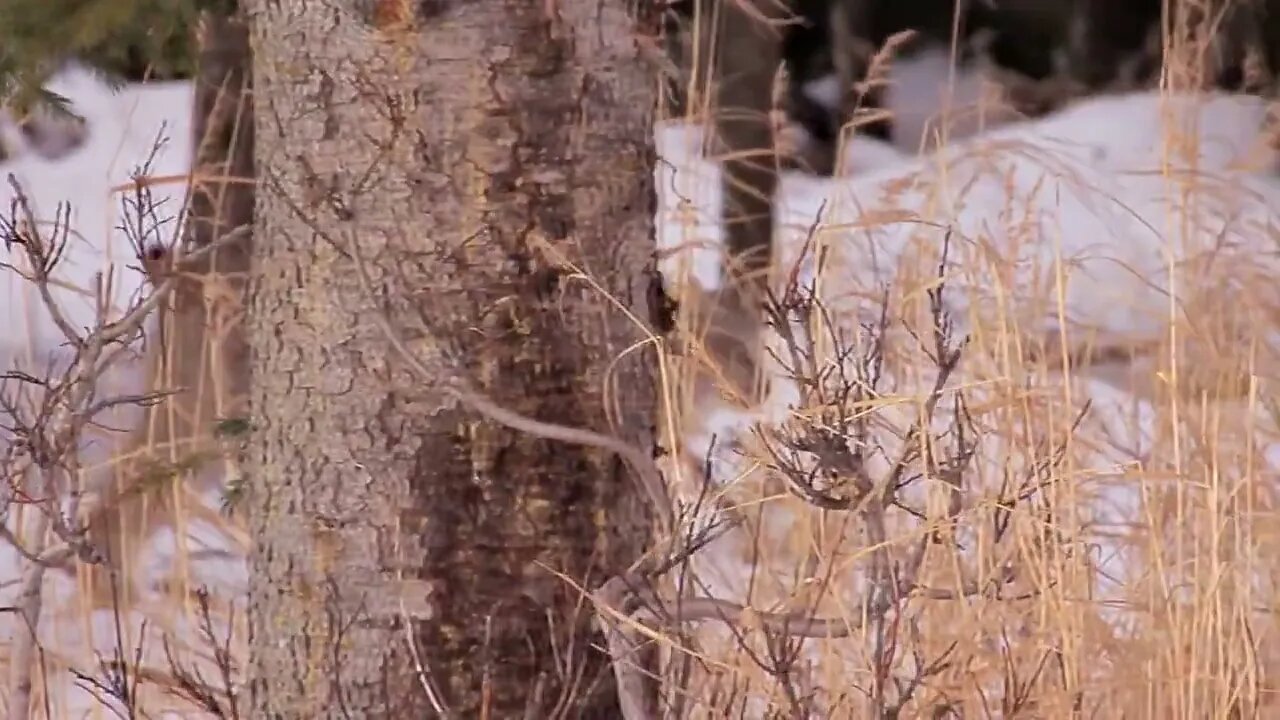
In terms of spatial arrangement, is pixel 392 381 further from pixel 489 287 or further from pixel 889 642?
pixel 889 642

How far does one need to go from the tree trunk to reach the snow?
0.20 metres

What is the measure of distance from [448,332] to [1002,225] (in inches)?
59.1

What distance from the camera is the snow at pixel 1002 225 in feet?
6.46

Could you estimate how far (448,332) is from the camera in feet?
3.84

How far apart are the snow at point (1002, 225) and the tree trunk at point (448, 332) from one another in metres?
0.20

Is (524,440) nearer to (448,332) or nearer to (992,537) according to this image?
(448,332)

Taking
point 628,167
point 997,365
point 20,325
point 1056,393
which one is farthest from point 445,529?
point 20,325

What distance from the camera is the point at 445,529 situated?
3.88ft

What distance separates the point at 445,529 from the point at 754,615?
0.88 feet

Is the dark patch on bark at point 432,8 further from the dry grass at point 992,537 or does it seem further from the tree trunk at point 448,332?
the dry grass at point 992,537

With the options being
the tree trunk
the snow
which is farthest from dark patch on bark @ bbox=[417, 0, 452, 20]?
the snow

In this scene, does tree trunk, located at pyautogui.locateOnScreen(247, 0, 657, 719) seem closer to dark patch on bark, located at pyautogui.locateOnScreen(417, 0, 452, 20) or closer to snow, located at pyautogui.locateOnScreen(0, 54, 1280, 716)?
dark patch on bark, located at pyautogui.locateOnScreen(417, 0, 452, 20)

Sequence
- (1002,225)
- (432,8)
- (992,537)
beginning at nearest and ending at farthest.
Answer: (432,8)
(992,537)
(1002,225)

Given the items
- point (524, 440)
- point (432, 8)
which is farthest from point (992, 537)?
point (432, 8)
